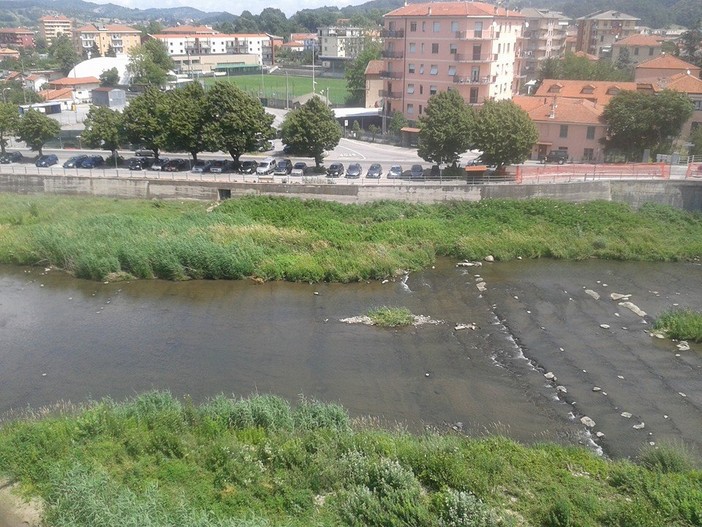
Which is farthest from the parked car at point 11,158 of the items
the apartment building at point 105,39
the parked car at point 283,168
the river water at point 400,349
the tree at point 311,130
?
the apartment building at point 105,39

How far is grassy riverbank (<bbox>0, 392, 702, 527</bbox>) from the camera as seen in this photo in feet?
34.7

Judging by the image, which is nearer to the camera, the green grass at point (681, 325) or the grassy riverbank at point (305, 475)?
the grassy riverbank at point (305, 475)

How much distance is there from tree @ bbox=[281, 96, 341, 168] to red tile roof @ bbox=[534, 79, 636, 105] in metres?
16.6

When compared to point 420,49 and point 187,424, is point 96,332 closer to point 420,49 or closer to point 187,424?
point 187,424

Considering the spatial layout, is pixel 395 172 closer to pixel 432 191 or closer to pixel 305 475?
pixel 432 191

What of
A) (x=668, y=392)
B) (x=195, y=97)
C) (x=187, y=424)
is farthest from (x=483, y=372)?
(x=195, y=97)

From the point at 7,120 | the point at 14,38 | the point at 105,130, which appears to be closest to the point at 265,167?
the point at 105,130

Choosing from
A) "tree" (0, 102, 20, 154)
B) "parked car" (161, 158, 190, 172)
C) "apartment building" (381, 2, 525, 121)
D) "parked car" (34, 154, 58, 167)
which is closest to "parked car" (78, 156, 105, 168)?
"parked car" (34, 154, 58, 167)

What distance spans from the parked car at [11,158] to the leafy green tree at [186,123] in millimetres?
10514

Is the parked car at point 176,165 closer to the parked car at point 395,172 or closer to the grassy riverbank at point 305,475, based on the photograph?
the parked car at point 395,172

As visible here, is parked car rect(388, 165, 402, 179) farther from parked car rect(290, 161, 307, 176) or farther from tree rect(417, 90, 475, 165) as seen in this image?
parked car rect(290, 161, 307, 176)

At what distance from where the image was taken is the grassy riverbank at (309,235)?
2386cm

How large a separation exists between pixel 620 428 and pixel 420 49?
1345 inches

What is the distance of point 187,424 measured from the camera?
13.2 meters
